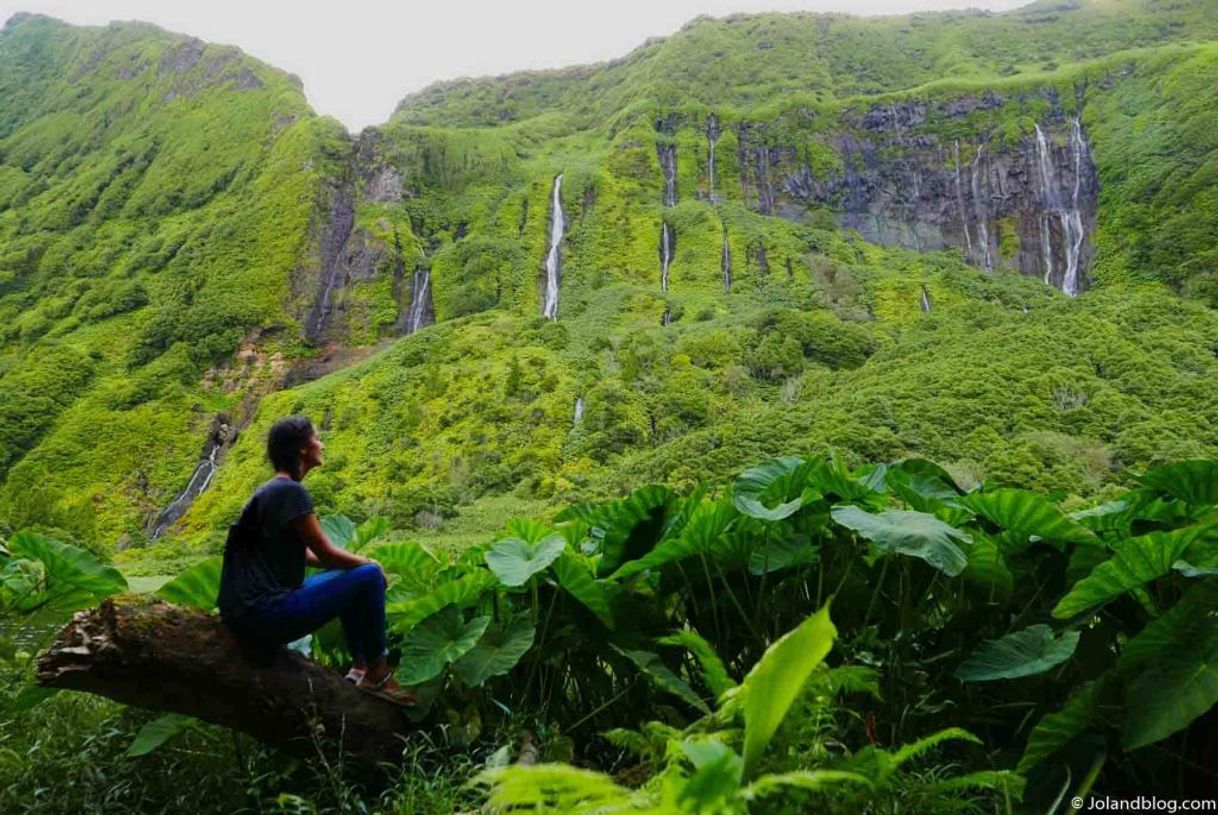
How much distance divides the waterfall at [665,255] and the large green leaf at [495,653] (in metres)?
54.3

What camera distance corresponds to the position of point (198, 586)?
11.5 ft

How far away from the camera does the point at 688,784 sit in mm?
1329

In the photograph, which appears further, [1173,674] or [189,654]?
[189,654]

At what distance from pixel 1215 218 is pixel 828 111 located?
110ft

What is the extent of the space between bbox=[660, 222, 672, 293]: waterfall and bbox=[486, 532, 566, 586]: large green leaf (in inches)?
2135

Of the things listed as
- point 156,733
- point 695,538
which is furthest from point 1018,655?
point 156,733

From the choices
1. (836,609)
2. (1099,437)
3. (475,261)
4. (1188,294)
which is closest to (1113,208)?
(1188,294)

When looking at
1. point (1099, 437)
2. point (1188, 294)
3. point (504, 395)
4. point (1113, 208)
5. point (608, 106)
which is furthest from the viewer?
point (608, 106)

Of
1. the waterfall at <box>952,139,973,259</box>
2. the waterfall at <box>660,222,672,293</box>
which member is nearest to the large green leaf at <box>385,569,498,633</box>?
the waterfall at <box>660,222,672,293</box>

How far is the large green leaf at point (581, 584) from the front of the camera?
10.1ft

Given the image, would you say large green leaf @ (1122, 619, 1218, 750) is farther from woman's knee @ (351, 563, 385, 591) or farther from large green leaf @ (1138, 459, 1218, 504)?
woman's knee @ (351, 563, 385, 591)

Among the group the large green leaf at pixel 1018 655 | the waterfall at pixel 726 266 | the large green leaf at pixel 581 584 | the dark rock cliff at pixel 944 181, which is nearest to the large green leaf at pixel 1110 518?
the large green leaf at pixel 1018 655

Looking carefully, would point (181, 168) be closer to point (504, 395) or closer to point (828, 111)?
point (504, 395)

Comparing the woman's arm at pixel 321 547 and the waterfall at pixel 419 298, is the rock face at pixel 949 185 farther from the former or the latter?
the woman's arm at pixel 321 547
